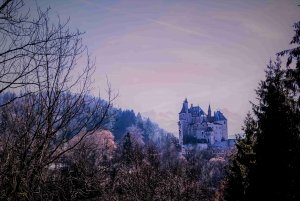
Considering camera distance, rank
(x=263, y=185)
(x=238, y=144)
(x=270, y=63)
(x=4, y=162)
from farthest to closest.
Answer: (x=238, y=144) → (x=270, y=63) → (x=263, y=185) → (x=4, y=162)

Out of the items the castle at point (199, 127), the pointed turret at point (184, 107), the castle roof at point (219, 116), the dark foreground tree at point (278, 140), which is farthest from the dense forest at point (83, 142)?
the castle roof at point (219, 116)

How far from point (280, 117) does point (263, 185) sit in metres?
2.83

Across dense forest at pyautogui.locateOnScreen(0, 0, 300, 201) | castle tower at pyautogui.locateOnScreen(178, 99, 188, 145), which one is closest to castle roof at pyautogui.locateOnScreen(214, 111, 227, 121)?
castle tower at pyautogui.locateOnScreen(178, 99, 188, 145)

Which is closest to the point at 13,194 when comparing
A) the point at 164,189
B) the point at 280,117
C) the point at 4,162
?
the point at 4,162

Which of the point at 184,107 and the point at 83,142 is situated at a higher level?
the point at 184,107

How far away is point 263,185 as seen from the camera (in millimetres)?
11289

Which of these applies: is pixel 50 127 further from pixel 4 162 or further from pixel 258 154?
pixel 258 154

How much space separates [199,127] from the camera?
10988cm

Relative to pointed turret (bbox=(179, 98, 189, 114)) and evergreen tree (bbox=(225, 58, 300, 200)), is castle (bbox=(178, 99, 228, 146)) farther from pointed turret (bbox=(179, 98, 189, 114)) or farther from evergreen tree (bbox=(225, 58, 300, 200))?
evergreen tree (bbox=(225, 58, 300, 200))

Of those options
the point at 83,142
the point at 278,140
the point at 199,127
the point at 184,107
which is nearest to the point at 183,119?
the point at 184,107

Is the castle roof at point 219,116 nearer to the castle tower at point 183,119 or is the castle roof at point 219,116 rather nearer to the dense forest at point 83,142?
the castle tower at point 183,119

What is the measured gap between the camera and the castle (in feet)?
352

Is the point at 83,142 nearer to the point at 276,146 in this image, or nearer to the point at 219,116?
the point at 276,146

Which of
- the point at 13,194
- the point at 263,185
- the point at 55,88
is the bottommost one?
the point at 263,185
